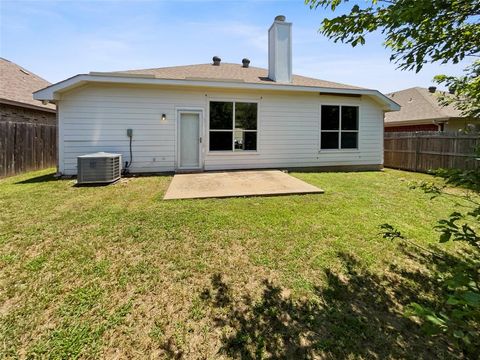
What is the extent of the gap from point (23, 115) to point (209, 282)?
12.8 m

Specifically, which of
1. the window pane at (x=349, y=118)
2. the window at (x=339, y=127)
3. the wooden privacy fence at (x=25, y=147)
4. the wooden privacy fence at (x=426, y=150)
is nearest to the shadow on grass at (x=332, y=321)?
the window at (x=339, y=127)

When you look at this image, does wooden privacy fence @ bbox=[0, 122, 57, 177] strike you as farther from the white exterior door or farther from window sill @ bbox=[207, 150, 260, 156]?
window sill @ bbox=[207, 150, 260, 156]

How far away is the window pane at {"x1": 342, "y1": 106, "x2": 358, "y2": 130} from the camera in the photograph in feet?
34.8

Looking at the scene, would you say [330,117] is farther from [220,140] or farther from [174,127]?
[174,127]

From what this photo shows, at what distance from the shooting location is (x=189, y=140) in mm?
9297

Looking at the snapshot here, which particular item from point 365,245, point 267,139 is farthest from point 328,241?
point 267,139

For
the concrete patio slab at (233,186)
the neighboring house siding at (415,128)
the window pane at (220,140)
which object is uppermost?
the neighboring house siding at (415,128)

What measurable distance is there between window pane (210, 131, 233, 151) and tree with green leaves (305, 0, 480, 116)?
7.08 meters

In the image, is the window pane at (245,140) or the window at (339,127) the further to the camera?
the window at (339,127)

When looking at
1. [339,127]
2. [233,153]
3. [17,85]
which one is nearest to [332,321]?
[233,153]

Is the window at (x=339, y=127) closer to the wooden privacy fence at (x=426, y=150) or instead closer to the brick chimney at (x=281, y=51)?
the brick chimney at (x=281, y=51)

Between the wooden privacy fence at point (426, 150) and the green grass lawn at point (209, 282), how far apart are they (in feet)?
22.8

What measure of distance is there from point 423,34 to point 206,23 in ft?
29.2

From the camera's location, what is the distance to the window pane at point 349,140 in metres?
10.7
